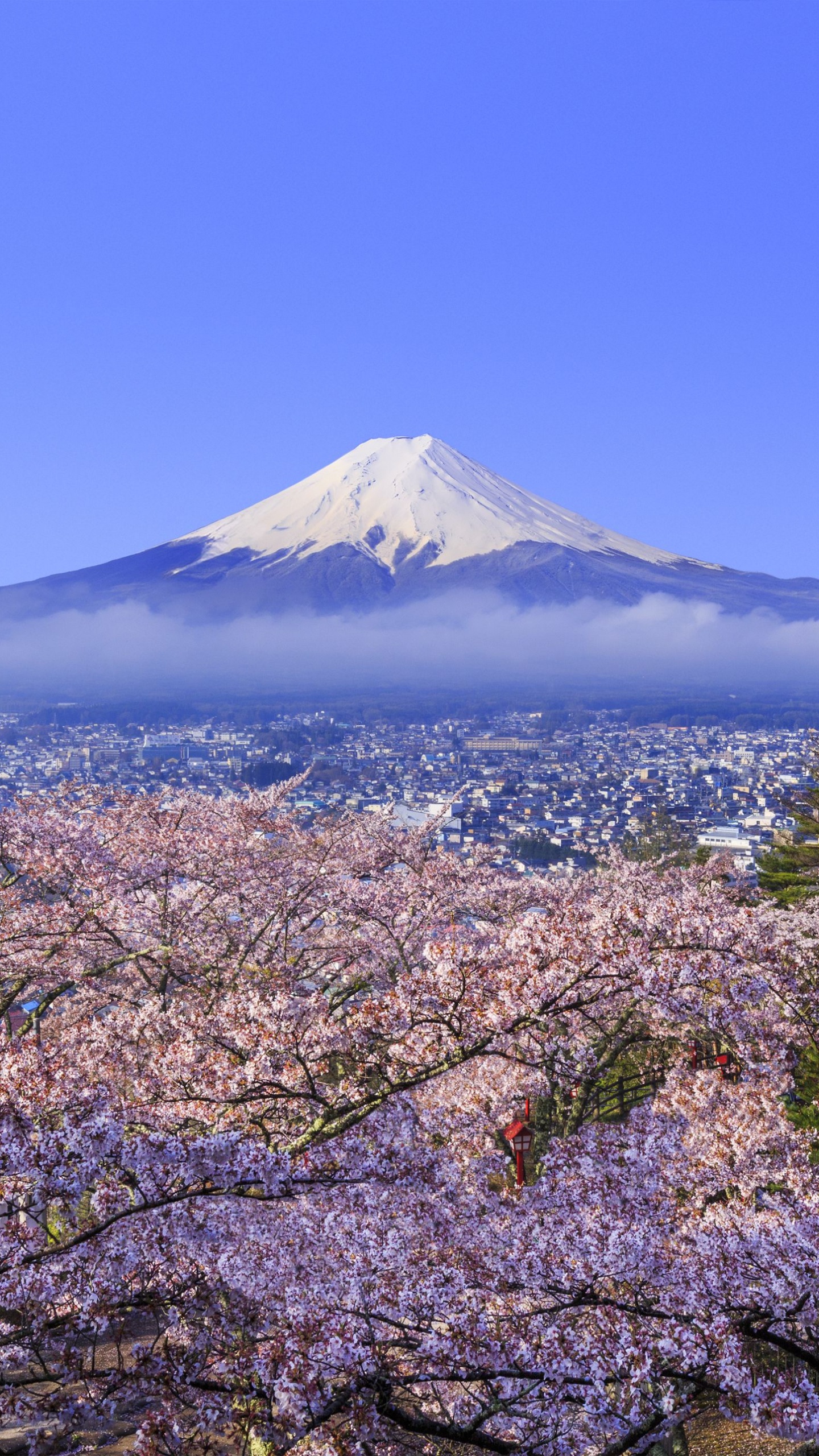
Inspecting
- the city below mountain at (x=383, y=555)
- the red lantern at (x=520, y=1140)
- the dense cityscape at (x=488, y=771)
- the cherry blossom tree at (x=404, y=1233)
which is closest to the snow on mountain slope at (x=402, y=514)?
the city below mountain at (x=383, y=555)

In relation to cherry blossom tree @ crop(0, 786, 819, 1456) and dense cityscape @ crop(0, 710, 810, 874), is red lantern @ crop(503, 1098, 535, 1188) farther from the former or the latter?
dense cityscape @ crop(0, 710, 810, 874)

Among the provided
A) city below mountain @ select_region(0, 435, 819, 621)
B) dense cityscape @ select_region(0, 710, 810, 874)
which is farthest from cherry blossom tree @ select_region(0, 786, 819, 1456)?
city below mountain @ select_region(0, 435, 819, 621)

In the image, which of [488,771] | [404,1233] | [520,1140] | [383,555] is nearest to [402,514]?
[383,555]

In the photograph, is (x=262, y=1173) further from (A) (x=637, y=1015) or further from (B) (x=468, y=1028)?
(A) (x=637, y=1015)

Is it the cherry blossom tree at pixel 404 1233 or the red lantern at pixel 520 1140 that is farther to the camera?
the red lantern at pixel 520 1140

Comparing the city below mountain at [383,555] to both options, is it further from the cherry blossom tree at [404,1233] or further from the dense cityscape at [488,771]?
the cherry blossom tree at [404,1233]
